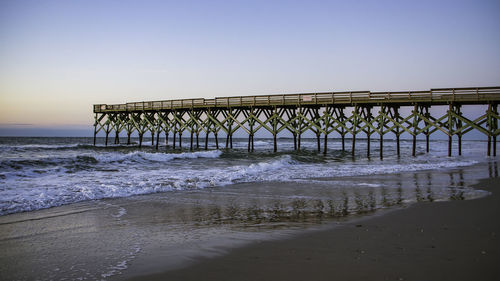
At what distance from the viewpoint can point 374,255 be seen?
3799 millimetres

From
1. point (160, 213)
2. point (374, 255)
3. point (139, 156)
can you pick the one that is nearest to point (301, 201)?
point (160, 213)

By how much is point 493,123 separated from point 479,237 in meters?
20.0

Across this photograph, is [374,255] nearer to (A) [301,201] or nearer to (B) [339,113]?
(A) [301,201]

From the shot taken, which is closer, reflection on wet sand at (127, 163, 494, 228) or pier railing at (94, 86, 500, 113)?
reflection on wet sand at (127, 163, 494, 228)

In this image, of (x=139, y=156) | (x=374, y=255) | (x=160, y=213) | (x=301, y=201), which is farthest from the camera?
(x=139, y=156)

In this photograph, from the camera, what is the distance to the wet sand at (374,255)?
10.8ft

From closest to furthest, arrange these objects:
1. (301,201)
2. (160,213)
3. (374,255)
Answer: (374,255) < (160,213) < (301,201)

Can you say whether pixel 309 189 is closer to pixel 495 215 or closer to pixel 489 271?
pixel 495 215

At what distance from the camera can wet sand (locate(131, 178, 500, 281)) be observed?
3281mm

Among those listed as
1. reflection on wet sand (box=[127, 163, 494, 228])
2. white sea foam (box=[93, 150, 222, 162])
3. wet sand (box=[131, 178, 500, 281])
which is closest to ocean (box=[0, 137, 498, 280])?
reflection on wet sand (box=[127, 163, 494, 228])

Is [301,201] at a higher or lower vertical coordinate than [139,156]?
lower

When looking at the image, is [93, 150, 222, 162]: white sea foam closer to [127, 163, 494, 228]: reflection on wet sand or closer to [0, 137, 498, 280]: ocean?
[0, 137, 498, 280]: ocean

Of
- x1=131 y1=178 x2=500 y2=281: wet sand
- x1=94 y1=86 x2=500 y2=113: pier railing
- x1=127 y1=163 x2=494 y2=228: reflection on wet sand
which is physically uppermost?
x1=94 y1=86 x2=500 y2=113: pier railing

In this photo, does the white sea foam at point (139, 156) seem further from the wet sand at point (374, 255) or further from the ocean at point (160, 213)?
the wet sand at point (374, 255)
